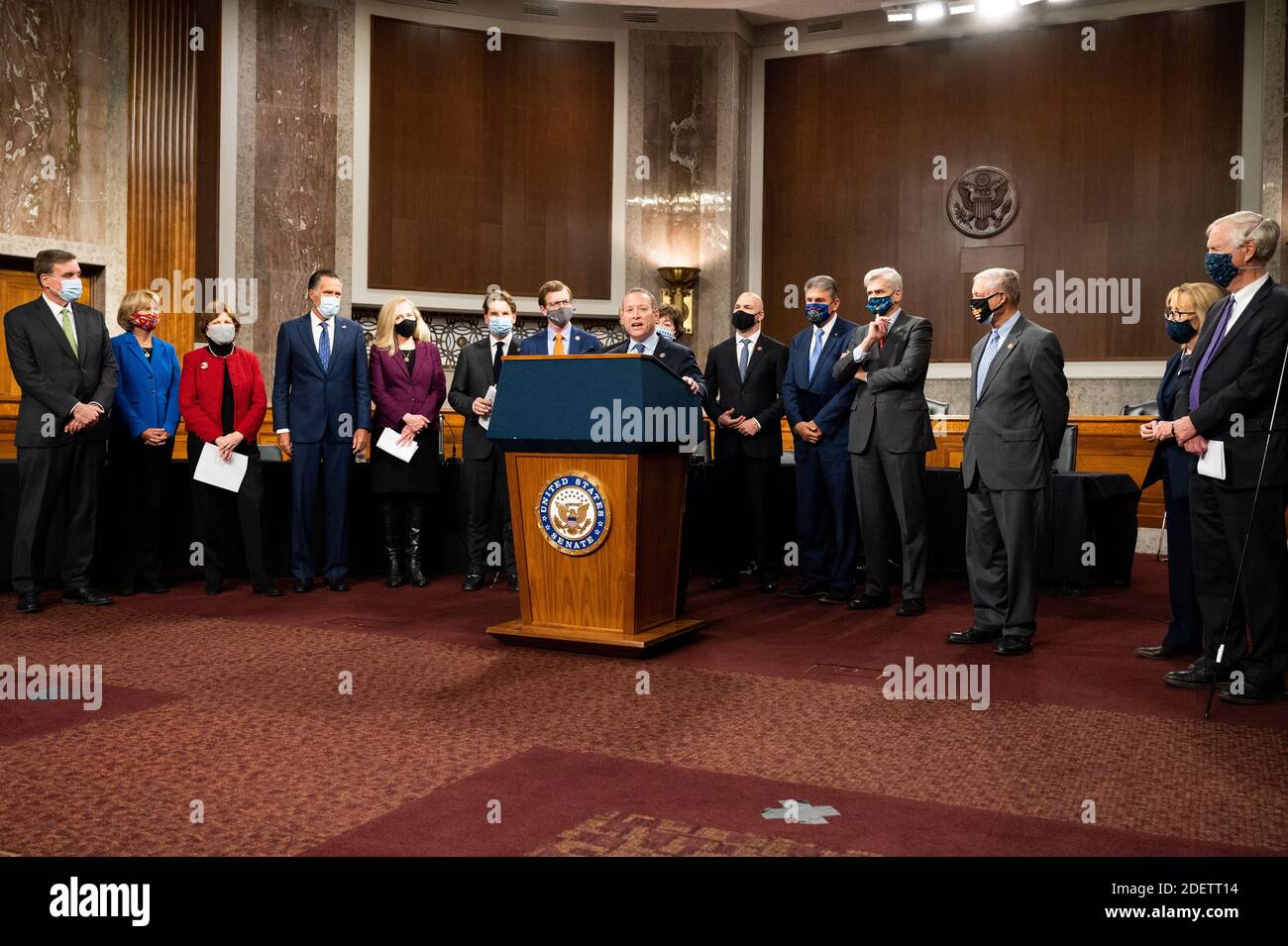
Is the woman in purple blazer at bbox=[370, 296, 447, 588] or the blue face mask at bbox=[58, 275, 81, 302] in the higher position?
the blue face mask at bbox=[58, 275, 81, 302]

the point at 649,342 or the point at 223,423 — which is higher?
the point at 649,342

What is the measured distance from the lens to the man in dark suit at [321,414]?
18.8 feet

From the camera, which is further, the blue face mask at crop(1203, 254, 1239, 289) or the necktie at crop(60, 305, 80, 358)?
the necktie at crop(60, 305, 80, 358)

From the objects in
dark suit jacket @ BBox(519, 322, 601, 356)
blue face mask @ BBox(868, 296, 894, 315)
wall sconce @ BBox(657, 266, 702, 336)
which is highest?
wall sconce @ BBox(657, 266, 702, 336)

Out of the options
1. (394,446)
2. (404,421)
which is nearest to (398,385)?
(404,421)

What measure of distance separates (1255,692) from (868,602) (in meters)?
2.07

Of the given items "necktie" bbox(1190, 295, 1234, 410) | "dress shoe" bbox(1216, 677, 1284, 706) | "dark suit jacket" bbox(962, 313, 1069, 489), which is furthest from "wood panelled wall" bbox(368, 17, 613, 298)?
"dress shoe" bbox(1216, 677, 1284, 706)

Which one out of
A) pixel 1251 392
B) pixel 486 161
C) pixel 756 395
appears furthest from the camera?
pixel 486 161

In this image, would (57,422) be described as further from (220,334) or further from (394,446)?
(394,446)

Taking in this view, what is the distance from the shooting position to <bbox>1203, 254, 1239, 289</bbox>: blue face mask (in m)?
3.60

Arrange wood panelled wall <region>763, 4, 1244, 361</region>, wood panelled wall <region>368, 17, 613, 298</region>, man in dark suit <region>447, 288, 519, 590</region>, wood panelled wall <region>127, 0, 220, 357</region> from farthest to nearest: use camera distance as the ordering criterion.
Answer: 1. wood panelled wall <region>368, 17, 613, 298</region>
2. wood panelled wall <region>763, 4, 1244, 361</region>
3. wood panelled wall <region>127, 0, 220, 357</region>
4. man in dark suit <region>447, 288, 519, 590</region>

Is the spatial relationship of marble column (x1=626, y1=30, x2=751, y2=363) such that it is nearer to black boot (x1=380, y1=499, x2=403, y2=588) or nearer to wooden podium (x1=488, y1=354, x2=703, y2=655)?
black boot (x1=380, y1=499, x2=403, y2=588)

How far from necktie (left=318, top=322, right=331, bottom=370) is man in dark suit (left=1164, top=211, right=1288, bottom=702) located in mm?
4121

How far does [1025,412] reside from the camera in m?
4.28
